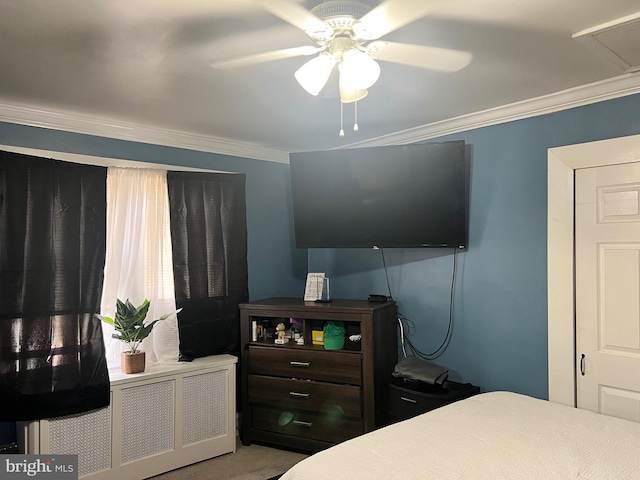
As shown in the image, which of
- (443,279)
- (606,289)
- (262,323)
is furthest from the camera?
(262,323)

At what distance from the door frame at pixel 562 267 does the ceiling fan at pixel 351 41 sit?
114 cm

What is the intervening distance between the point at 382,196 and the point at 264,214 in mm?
1264

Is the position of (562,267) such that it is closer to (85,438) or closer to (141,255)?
(141,255)

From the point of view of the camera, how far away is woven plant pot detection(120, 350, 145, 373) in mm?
3293

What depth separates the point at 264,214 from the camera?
173 inches

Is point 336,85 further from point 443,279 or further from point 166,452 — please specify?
point 166,452

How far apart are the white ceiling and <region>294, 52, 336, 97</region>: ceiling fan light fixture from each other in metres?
0.24

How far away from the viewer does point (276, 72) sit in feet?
8.29

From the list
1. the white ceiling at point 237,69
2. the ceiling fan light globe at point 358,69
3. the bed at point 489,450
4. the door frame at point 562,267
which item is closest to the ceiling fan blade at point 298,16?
the ceiling fan light globe at point 358,69

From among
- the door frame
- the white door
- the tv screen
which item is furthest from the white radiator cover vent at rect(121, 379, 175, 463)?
the white door

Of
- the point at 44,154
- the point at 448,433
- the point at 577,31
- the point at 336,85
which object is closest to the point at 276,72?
the point at 336,85

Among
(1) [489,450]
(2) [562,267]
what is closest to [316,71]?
(1) [489,450]

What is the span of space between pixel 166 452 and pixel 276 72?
248 cm

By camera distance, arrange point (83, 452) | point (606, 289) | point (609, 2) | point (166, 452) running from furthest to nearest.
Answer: point (166, 452) < point (83, 452) < point (606, 289) < point (609, 2)
